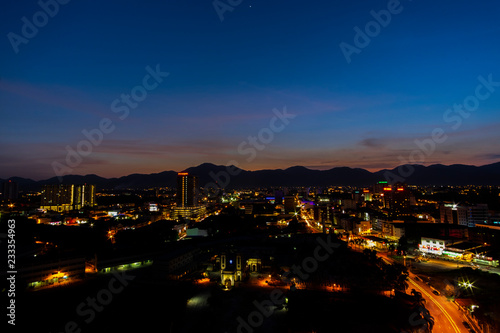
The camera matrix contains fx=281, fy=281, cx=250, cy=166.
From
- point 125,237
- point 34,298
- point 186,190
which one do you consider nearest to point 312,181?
point 186,190

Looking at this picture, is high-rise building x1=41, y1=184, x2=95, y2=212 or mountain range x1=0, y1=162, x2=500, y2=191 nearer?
high-rise building x1=41, y1=184, x2=95, y2=212

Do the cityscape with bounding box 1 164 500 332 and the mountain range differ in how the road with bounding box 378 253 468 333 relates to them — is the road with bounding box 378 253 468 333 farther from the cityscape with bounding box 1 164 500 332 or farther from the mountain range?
the mountain range

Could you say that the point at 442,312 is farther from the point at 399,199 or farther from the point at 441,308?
the point at 399,199

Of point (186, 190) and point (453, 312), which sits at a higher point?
point (186, 190)

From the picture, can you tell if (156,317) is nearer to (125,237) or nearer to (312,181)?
(125,237)

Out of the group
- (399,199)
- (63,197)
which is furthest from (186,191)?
(399,199)

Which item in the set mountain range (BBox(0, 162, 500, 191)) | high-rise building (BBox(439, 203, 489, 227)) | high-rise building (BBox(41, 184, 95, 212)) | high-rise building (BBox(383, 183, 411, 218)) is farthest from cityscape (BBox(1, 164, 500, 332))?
mountain range (BBox(0, 162, 500, 191))
